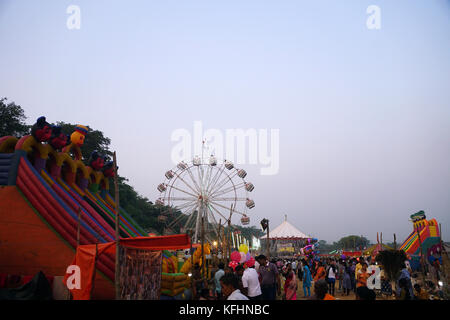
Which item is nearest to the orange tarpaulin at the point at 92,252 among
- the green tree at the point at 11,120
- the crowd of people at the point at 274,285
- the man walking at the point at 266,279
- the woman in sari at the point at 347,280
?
the crowd of people at the point at 274,285

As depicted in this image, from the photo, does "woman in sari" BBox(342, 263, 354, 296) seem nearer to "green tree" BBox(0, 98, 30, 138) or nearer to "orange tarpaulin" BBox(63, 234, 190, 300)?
"orange tarpaulin" BBox(63, 234, 190, 300)

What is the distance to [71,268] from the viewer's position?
289 inches

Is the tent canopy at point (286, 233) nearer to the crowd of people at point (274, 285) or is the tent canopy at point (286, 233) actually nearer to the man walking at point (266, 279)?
the crowd of people at point (274, 285)

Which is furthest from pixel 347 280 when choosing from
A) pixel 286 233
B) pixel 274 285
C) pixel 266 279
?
pixel 286 233

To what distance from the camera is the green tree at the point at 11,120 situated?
88.9ft

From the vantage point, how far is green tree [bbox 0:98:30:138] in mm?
27087

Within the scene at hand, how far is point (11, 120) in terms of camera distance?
2744cm

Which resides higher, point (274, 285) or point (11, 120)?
point (11, 120)

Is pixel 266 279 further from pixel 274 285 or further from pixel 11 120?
pixel 11 120

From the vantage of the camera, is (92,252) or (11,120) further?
(11,120)

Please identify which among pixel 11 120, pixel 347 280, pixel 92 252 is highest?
pixel 11 120

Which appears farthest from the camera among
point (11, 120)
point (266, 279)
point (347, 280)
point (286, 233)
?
point (286, 233)
